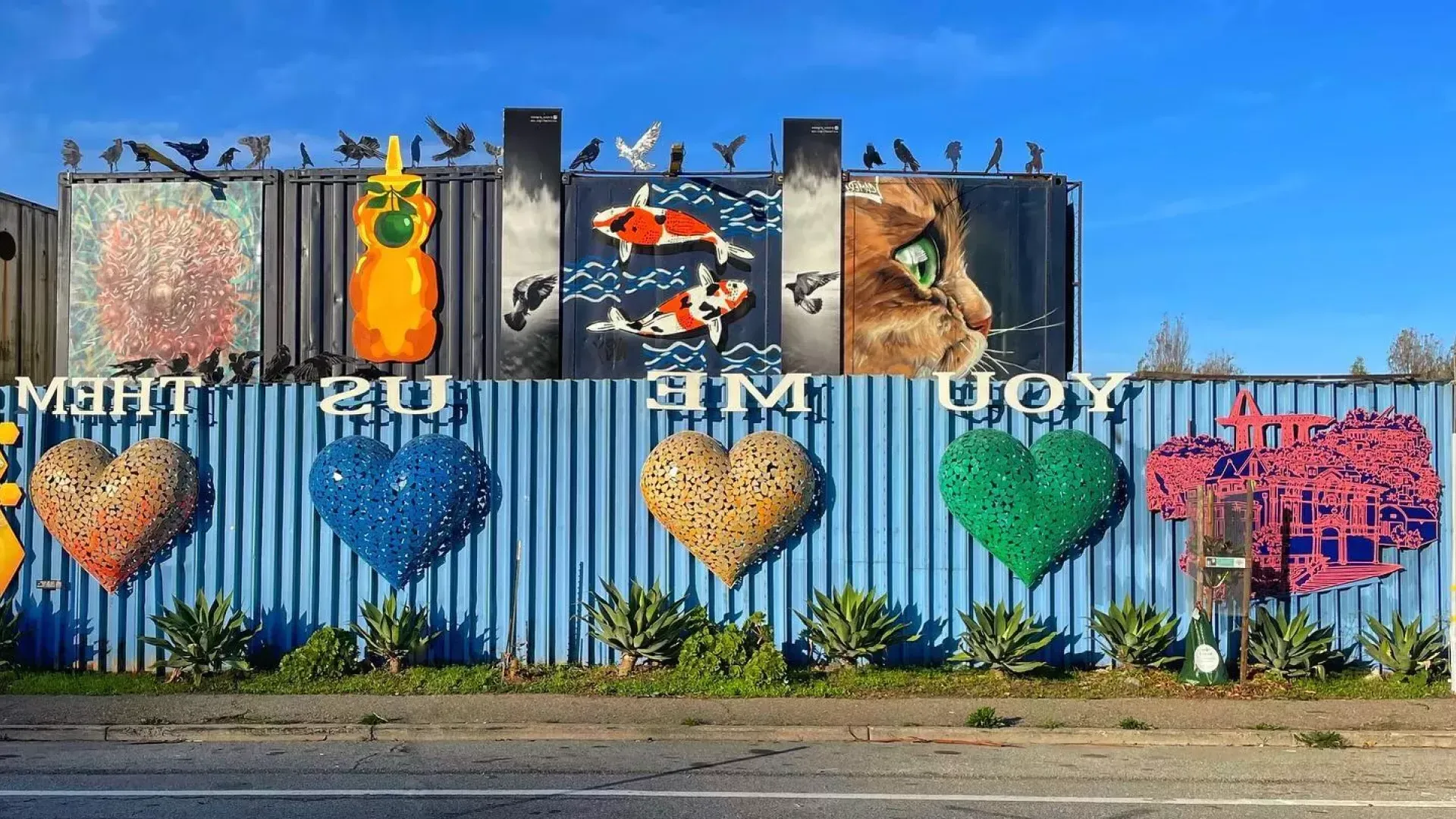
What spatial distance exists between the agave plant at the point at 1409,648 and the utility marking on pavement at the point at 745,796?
4.53 meters

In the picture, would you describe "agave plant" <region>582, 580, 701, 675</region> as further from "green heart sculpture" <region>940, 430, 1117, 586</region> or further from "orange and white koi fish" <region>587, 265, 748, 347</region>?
"orange and white koi fish" <region>587, 265, 748, 347</region>

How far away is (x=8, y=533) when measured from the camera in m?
13.3

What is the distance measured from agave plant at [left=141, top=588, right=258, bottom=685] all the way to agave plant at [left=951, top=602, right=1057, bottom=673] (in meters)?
7.06

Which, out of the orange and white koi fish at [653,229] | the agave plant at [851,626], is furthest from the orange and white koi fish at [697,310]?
the agave plant at [851,626]

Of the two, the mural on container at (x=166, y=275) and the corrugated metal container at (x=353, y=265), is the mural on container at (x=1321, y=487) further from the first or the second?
the mural on container at (x=166, y=275)

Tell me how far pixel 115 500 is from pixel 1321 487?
12.2 meters

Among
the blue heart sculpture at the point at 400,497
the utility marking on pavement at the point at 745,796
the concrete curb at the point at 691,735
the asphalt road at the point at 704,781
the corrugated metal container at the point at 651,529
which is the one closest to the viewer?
the asphalt road at the point at 704,781

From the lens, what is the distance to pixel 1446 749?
9.90 meters

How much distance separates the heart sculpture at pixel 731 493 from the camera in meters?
12.4

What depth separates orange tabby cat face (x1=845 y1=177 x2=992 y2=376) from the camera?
15.5 metres

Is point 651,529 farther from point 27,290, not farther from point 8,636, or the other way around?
point 27,290

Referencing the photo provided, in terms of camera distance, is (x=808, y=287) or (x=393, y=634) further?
(x=808, y=287)

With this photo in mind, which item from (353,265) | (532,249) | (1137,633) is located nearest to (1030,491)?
(1137,633)

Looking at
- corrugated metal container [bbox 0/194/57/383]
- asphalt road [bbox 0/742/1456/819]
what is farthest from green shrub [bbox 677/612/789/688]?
corrugated metal container [bbox 0/194/57/383]
